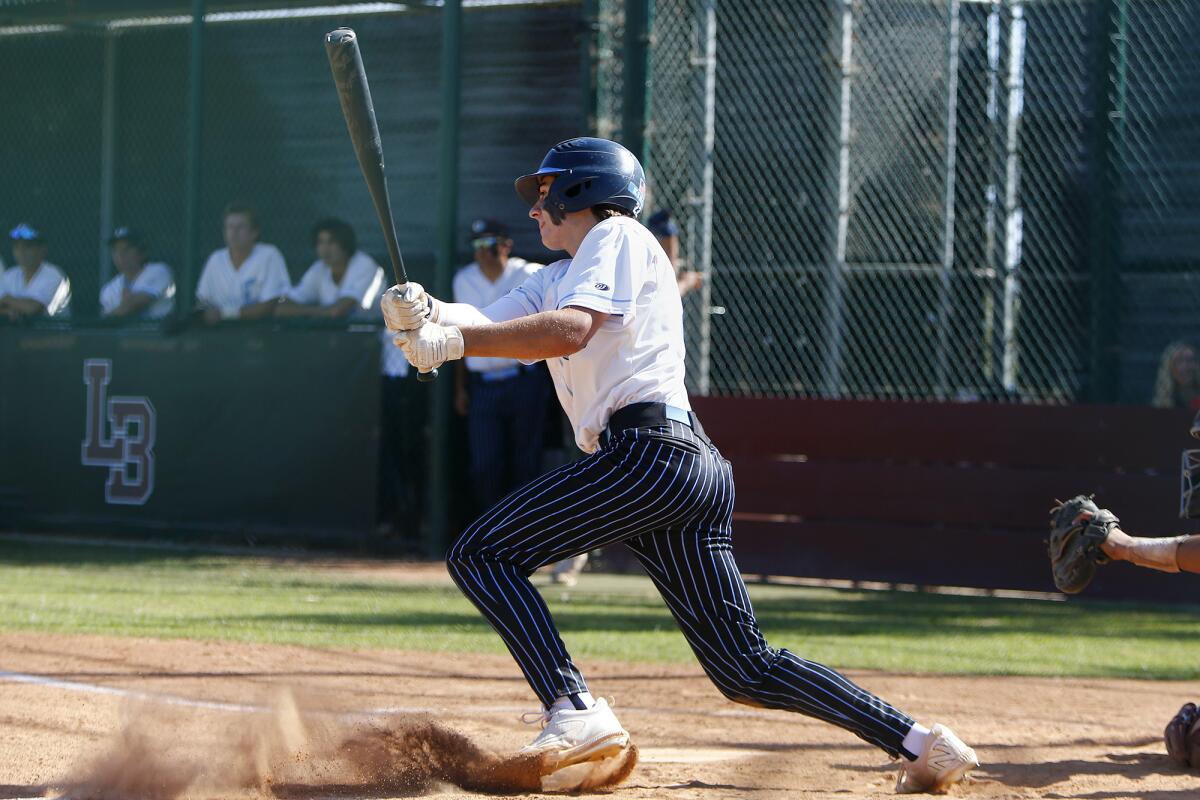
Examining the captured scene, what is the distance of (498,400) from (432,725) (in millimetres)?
5910

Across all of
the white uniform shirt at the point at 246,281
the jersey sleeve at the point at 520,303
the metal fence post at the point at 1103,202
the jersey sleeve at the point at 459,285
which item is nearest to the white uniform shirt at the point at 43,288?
the white uniform shirt at the point at 246,281

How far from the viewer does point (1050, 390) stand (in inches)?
405

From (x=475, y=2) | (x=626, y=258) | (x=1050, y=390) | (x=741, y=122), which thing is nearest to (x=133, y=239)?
(x=475, y=2)

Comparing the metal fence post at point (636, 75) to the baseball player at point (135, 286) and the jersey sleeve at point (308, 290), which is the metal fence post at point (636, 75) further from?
the baseball player at point (135, 286)

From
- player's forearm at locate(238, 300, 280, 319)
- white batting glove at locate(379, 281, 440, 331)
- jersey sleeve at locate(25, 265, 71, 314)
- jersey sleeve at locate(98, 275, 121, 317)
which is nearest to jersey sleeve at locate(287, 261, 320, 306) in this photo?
player's forearm at locate(238, 300, 280, 319)

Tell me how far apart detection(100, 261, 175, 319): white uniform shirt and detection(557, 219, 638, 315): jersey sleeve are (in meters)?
8.36

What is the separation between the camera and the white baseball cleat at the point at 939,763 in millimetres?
4145

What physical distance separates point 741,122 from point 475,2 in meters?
2.49

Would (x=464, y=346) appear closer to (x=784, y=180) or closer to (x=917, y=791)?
(x=917, y=791)

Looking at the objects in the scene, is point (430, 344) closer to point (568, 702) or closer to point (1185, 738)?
point (568, 702)

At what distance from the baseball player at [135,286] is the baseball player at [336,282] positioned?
1.16 meters

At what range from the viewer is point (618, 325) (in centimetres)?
399

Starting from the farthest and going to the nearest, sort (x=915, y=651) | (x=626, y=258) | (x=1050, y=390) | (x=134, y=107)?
(x=134, y=107), (x=1050, y=390), (x=915, y=651), (x=626, y=258)

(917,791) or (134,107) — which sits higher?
(134,107)
